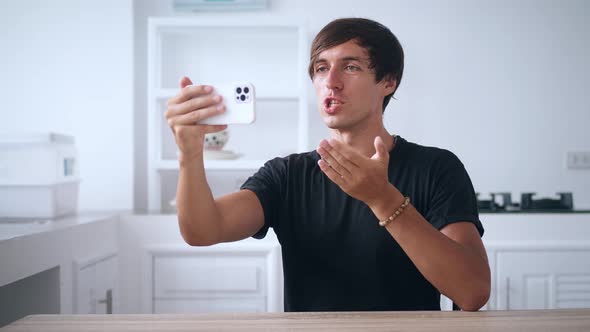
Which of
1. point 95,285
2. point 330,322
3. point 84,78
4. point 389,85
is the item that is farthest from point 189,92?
point 84,78

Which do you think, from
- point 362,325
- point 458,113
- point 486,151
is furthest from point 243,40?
point 362,325

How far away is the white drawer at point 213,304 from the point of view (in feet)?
6.49

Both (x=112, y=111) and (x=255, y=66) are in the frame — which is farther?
(x=255, y=66)

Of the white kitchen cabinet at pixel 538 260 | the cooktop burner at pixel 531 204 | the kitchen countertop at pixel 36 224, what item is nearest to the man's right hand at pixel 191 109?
the kitchen countertop at pixel 36 224

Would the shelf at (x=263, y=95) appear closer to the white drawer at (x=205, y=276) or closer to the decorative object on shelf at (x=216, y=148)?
the decorative object on shelf at (x=216, y=148)

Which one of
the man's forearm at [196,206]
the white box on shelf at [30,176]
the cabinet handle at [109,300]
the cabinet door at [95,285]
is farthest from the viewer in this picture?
the cabinet handle at [109,300]

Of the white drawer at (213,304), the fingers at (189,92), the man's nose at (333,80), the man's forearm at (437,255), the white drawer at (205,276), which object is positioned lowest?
the white drawer at (213,304)

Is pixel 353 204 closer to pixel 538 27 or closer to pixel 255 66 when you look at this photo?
pixel 255 66

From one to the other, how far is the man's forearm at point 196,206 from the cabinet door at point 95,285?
820 mm

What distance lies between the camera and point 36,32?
2271 millimetres

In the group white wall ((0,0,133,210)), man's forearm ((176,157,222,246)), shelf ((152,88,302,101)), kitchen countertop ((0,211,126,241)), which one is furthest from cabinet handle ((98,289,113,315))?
man's forearm ((176,157,222,246))

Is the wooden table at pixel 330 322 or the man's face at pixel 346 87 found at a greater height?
the man's face at pixel 346 87

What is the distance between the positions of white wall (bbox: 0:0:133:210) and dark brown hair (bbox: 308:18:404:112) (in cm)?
133

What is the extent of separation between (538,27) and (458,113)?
1.92 feet
